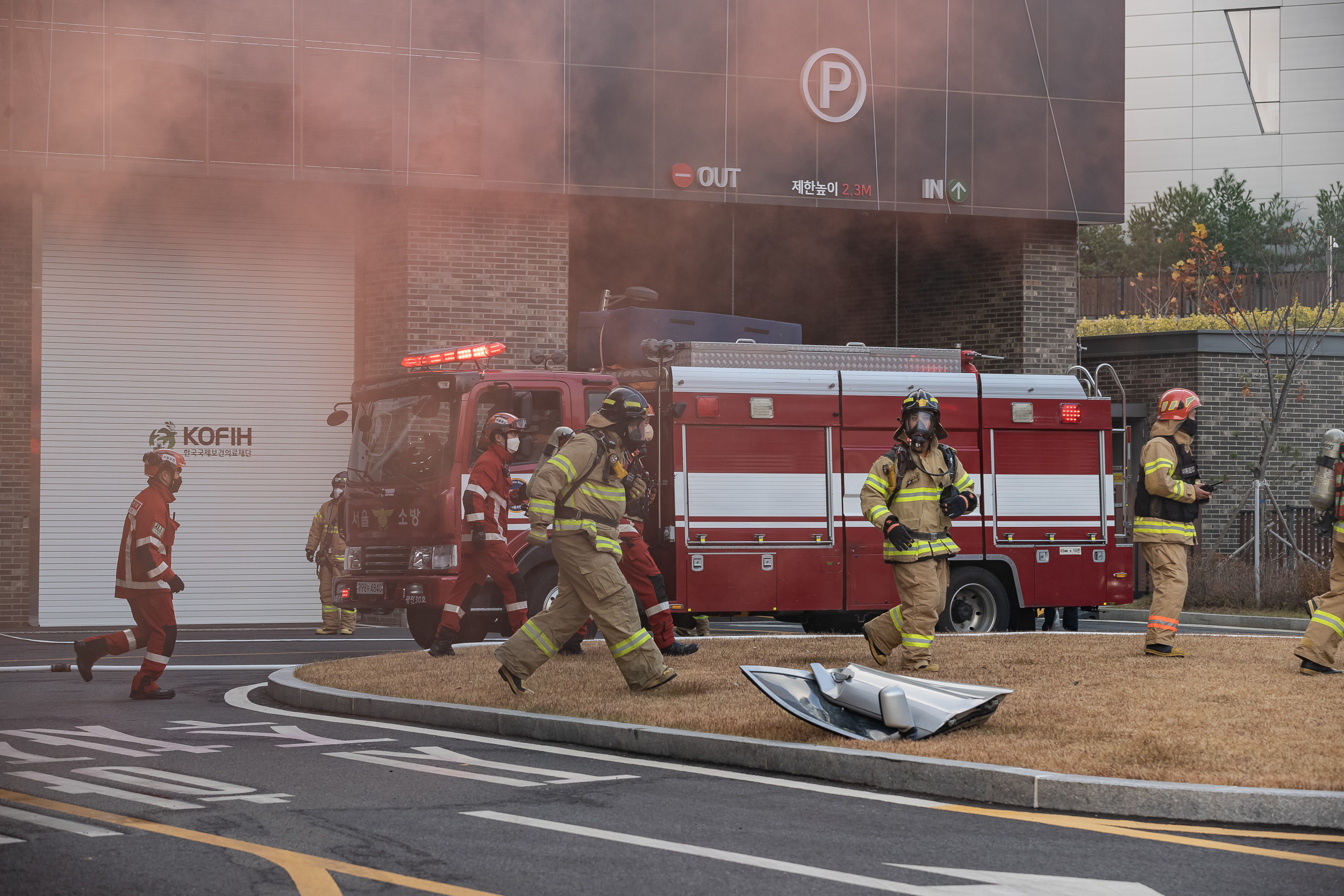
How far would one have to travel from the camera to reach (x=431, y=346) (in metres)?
16.2

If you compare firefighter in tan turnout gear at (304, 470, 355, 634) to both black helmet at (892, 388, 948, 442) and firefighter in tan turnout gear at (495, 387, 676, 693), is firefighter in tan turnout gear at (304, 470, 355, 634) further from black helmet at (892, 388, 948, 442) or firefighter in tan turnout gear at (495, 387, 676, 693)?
black helmet at (892, 388, 948, 442)

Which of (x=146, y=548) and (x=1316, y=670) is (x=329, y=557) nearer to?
(x=146, y=548)

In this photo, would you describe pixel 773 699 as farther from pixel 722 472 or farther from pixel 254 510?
pixel 254 510

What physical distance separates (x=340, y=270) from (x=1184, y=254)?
1231 inches

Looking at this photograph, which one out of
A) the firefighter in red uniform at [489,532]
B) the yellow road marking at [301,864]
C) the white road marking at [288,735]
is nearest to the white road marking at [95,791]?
the yellow road marking at [301,864]

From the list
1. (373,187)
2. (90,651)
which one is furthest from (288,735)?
(373,187)

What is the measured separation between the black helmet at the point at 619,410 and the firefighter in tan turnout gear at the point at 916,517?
168 cm

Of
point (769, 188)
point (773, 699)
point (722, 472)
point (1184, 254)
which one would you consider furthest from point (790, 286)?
point (1184, 254)

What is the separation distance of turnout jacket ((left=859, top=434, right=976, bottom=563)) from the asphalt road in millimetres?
2986

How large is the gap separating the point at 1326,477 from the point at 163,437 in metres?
12.6

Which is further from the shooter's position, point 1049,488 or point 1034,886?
point 1049,488

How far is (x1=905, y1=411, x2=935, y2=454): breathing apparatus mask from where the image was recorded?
9.22 meters

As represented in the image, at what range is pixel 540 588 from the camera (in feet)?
38.5

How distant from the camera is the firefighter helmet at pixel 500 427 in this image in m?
10.6
